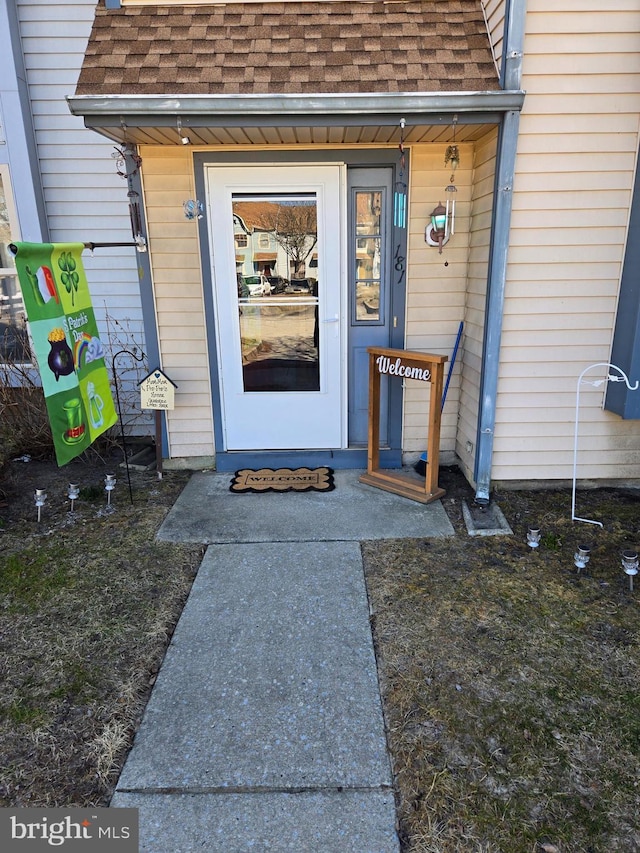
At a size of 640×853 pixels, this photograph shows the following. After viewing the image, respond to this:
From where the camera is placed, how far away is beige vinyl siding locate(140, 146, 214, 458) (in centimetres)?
375

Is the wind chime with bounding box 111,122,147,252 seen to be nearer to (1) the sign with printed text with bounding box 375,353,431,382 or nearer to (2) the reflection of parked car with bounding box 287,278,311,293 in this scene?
(2) the reflection of parked car with bounding box 287,278,311,293

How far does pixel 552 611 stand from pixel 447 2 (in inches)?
144

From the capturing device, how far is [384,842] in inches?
62.5

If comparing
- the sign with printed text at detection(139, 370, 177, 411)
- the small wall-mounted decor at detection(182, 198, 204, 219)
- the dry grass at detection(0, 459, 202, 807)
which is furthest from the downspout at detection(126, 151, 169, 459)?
the dry grass at detection(0, 459, 202, 807)

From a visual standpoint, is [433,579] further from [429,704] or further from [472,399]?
[472,399]

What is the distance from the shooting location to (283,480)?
4.09m

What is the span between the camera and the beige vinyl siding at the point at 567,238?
10.1ft

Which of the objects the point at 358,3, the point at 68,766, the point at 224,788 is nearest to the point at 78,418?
the point at 68,766

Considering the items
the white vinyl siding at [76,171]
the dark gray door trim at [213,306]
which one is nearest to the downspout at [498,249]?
the dark gray door trim at [213,306]

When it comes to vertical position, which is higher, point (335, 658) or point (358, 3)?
point (358, 3)

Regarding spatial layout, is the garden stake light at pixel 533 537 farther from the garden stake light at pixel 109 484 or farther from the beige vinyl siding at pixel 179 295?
the garden stake light at pixel 109 484

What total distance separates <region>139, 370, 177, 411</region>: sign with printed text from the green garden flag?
0.48m

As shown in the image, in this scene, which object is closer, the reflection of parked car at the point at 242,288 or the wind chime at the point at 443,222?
the wind chime at the point at 443,222

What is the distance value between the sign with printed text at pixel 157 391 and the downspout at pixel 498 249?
2.17m
